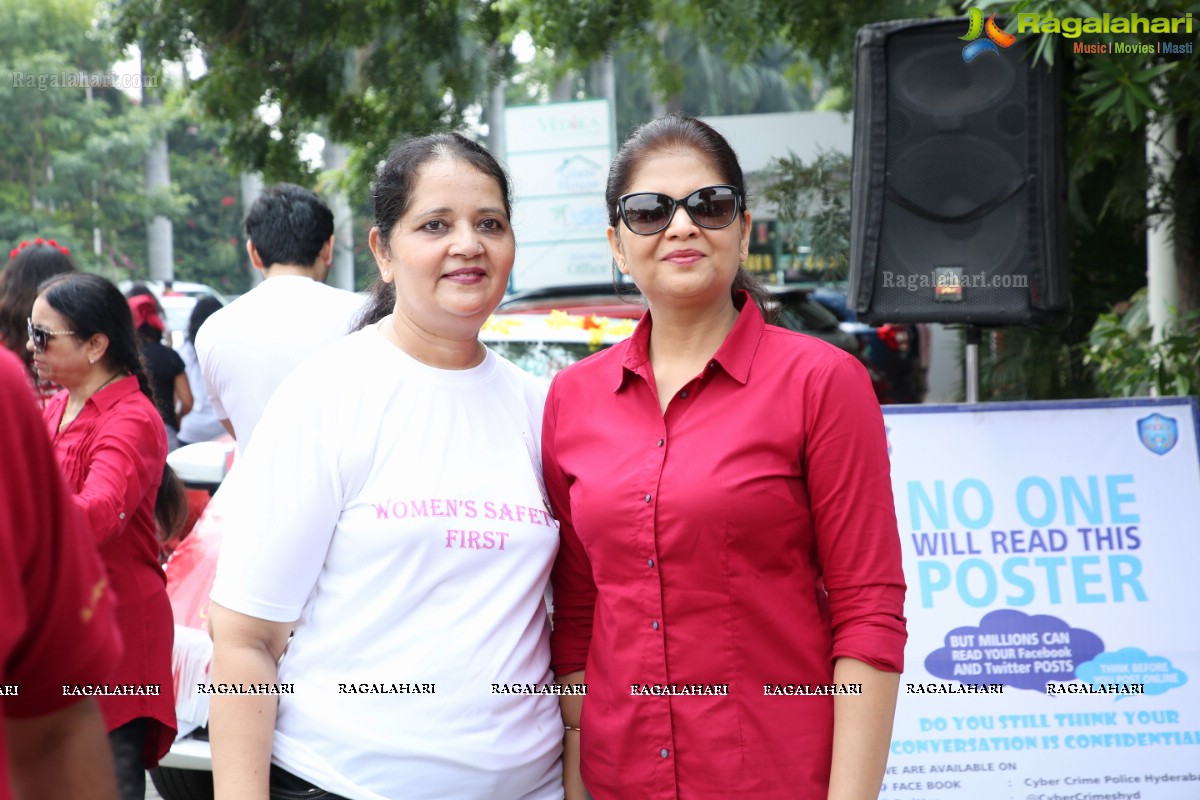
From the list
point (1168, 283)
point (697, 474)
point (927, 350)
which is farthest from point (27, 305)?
point (927, 350)

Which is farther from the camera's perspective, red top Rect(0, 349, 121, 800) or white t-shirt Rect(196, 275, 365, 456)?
white t-shirt Rect(196, 275, 365, 456)

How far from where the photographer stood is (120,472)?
3166 millimetres

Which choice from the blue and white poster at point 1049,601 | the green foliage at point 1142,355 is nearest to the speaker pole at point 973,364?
the blue and white poster at point 1049,601

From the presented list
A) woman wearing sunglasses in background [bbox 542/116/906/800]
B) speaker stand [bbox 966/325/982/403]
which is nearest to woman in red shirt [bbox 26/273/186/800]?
woman wearing sunglasses in background [bbox 542/116/906/800]

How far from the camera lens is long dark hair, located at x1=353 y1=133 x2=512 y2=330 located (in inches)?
87.0

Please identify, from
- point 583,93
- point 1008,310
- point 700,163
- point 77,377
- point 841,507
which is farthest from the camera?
point 583,93

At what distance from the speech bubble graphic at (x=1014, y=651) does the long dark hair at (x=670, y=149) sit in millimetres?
2033

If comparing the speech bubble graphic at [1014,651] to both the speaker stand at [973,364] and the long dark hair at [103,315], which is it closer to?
the speaker stand at [973,364]

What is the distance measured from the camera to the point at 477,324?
2.20 m

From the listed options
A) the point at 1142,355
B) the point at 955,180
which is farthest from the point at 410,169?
the point at 1142,355

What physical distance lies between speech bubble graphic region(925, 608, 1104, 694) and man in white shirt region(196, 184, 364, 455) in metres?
2.14

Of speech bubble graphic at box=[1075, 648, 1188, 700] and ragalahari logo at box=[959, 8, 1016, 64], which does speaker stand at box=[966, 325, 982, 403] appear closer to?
ragalahari logo at box=[959, 8, 1016, 64]

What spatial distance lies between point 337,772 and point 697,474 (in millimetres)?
737

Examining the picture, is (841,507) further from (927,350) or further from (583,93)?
(583,93)
